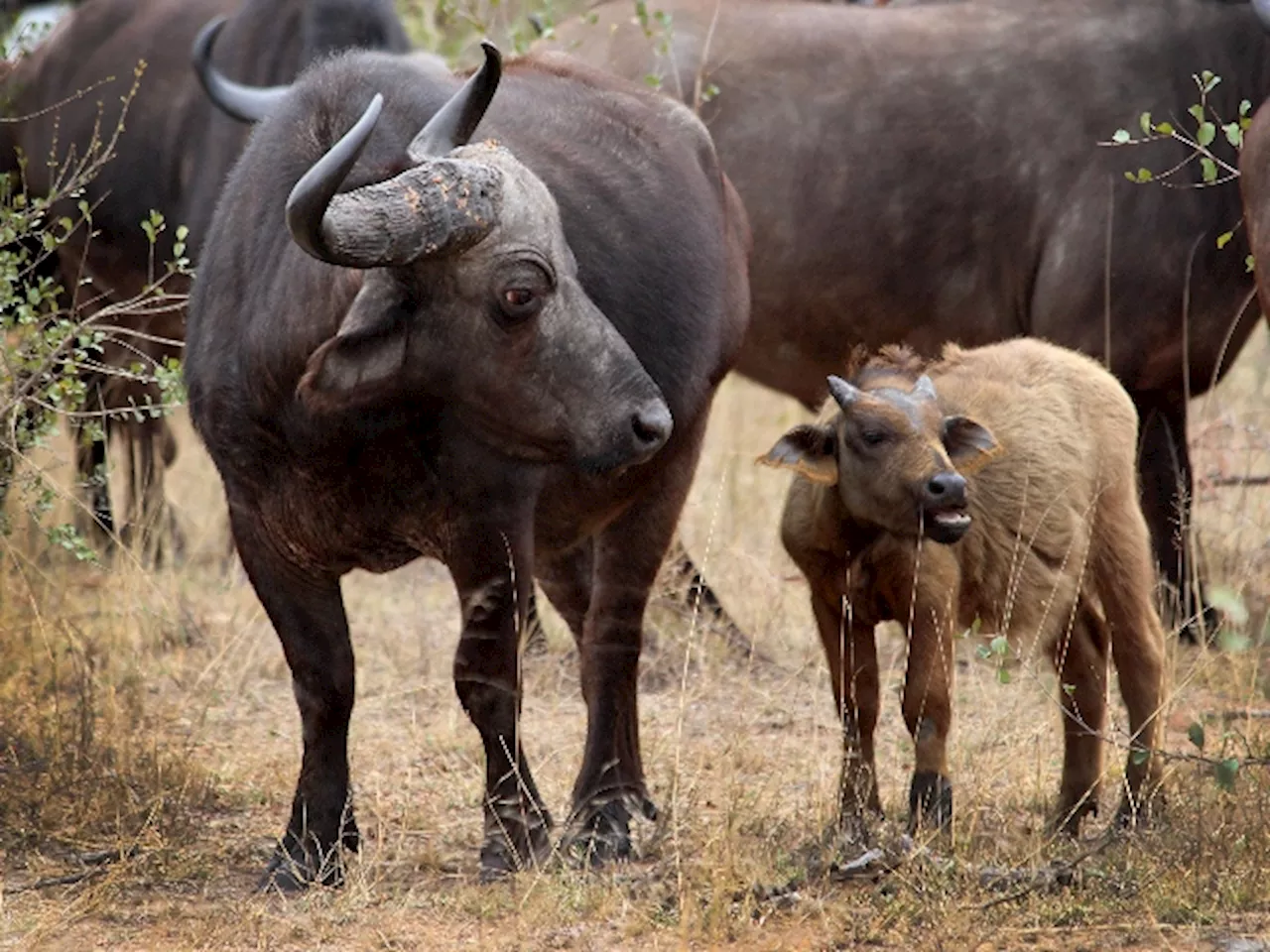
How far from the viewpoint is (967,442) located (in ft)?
18.2

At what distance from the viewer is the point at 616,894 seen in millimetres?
5082

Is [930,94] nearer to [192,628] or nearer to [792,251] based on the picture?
[792,251]

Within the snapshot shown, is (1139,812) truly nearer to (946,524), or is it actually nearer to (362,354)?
(946,524)

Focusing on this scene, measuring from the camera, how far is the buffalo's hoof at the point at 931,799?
544 cm

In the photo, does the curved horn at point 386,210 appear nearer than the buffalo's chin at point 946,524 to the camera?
Yes

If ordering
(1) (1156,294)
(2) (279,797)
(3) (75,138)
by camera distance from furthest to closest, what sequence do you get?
(3) (75,138) < (1) (1156,294) < (2) (279,797)

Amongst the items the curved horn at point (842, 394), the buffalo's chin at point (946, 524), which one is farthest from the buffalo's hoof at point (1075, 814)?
the curved horn at point (842, 394)

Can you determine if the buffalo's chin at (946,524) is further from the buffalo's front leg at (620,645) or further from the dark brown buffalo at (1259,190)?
the dark brown buffalo at (1259,190)

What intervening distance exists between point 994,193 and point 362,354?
3.63 metres

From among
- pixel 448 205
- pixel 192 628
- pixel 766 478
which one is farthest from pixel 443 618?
pixel 448 205

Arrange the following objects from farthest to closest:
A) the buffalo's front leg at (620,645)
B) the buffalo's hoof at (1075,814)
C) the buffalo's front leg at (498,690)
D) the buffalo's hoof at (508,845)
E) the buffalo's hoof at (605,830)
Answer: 1. the buffalo's front leg at (620,645)
2. the buffalo's hoof at (1075,814)
3. the buffalo's hoof at (605,830)
4. the buffalo's hoof at (508,845)
5. the buffalo's front leg at (498,690)

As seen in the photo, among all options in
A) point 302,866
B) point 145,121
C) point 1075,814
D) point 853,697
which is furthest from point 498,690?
point 145,121

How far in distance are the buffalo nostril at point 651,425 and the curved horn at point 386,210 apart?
0.56m

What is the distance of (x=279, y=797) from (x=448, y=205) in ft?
7.61
